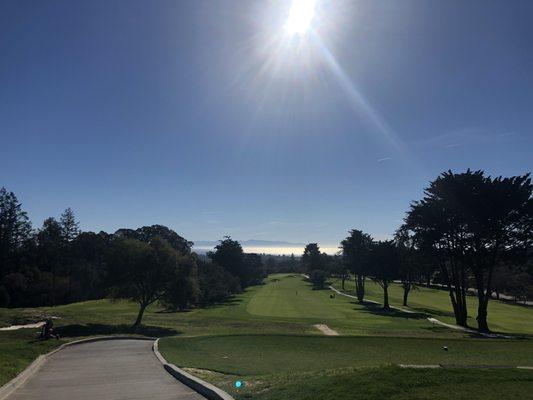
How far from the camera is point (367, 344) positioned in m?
24.8

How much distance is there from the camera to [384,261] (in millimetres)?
74938

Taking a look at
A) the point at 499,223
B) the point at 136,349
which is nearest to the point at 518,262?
the point at 499,223

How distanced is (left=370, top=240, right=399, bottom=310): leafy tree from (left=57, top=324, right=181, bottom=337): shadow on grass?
47.6m

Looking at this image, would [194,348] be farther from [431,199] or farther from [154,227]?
[154,227]

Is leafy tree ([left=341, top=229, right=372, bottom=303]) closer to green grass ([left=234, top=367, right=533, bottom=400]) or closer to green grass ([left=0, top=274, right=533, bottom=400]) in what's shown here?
green grass ([left=0, top=274, right=533, bottom=400])

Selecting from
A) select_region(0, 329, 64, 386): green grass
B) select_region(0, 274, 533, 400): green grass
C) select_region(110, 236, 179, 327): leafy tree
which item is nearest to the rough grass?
Result: select_region(0, 274, 533, 400): green grass

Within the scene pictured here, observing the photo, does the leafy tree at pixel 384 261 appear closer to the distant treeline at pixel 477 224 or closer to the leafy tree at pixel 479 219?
the distant treeline at pixel 477 224

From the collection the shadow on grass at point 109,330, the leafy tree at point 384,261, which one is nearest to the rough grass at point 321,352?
the shadow on grass at point 109,330

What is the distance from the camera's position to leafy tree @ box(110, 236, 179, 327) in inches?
1591

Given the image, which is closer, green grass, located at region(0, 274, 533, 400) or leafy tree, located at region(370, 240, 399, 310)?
green grass, located at region(0, 274, 533, 400)

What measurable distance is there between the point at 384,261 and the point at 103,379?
2585 inches

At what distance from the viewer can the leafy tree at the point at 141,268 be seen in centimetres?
4041

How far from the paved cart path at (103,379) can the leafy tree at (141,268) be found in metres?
18.8

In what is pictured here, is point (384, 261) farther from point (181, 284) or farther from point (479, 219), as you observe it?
point (181, 284)
